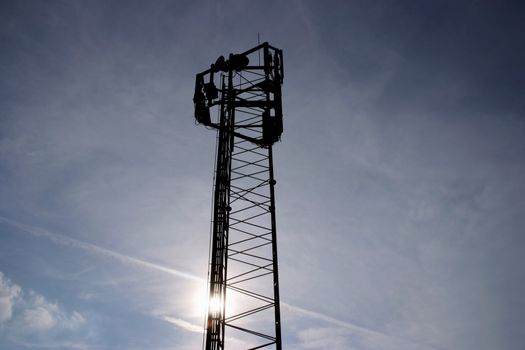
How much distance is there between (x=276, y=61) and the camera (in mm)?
21609

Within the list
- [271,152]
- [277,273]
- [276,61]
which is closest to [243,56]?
[276,61]

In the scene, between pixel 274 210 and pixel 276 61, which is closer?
pixel 274 210

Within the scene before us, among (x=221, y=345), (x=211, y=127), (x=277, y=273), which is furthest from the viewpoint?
(x=211, y=127)

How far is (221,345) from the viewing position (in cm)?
1559

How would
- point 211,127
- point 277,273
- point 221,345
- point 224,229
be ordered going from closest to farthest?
point 221,345 → point 277,273 → point 224,229 → point 211,127

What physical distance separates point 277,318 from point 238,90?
1077cm

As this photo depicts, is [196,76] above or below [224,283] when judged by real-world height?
above

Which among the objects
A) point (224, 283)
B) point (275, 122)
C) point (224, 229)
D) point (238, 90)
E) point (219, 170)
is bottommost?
point (224, 283)

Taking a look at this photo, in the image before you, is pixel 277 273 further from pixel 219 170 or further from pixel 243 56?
pixel 243 56

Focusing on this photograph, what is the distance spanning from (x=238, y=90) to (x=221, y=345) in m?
11.5

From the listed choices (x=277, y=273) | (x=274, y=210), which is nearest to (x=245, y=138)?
(x=274, y=210)

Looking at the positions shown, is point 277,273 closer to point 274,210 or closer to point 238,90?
point 274,210

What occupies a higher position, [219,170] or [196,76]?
[196,76]

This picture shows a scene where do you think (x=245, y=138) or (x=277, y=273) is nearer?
(x=277, y=273)
